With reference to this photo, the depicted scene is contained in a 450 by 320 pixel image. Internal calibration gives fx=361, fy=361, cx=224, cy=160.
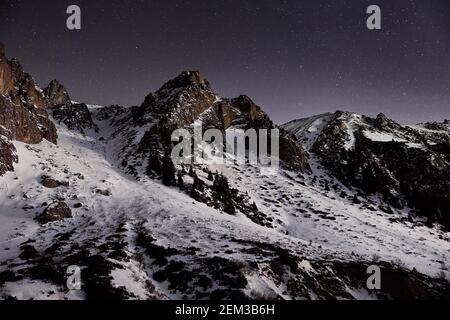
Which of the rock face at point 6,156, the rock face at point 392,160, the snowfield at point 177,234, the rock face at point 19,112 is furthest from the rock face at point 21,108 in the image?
the rock face at point 392,160

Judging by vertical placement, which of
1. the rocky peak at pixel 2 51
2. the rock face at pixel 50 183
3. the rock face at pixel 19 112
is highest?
the rocky peak at pixel 2 51

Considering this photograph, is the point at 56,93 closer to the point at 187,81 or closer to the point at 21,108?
the point at 187,81

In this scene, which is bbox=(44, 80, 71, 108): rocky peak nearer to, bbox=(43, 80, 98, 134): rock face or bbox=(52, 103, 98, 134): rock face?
bbox=(43, 80, 98, 134): rock face

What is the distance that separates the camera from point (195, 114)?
322 ft

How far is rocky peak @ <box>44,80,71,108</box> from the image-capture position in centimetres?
12736

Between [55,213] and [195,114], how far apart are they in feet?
193

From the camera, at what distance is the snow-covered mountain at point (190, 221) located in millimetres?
27500

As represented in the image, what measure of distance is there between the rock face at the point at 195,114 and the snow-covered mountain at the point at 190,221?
17.9 inches

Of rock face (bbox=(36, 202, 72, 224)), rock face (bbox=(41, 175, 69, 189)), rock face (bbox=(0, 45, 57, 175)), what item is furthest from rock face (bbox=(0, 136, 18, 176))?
rock face (bbox=(36, 202, 72, 224))

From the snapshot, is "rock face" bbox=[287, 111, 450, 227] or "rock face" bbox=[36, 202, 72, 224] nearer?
"rock face" bbox=[36, 202, 72, 224]

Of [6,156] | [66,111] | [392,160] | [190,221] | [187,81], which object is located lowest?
[190,221]

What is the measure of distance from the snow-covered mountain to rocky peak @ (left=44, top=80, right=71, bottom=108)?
2108 centimetres

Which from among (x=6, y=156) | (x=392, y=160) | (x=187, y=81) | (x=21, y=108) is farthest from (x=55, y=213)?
(x=392, y=160)

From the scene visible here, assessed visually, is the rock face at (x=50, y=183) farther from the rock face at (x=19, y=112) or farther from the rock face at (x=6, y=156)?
the rock face at (x=19, y=112)
